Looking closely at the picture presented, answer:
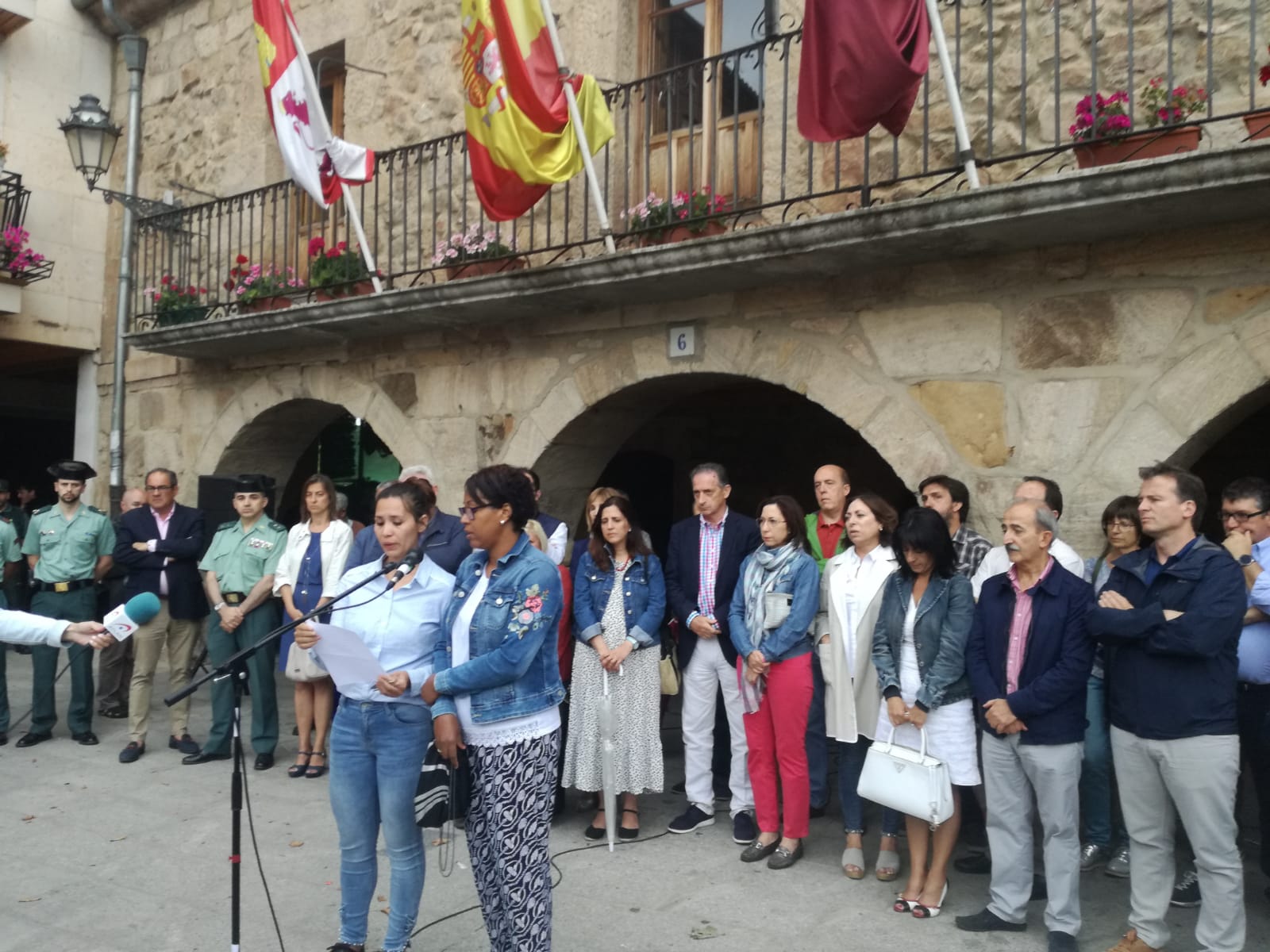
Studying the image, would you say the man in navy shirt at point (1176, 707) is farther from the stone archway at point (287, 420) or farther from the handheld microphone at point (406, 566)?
the stone archway at point (287, 420)

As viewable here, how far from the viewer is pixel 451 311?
6836mm

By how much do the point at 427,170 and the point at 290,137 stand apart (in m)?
1.09

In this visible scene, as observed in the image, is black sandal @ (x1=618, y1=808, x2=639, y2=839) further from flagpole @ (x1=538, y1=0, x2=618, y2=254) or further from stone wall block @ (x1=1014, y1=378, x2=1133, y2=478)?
flagpole @ (x1=538, y1=0, x2=618, y2=254)

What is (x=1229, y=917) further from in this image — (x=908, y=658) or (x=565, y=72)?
(x=565, y=72)

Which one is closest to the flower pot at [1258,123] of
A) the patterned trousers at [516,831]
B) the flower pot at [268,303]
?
the patterned trousers at [516,831]

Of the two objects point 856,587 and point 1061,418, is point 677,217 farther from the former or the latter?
point 856,587

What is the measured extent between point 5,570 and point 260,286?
270cm

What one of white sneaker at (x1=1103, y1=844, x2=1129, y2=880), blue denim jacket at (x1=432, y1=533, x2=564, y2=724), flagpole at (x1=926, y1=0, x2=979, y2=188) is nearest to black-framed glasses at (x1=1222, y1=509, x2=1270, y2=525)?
white sneaker at (x1=1103, y1=844, x2=1129, y2=880)

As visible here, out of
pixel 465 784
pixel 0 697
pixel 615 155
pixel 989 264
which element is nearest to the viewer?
pixel 465 784

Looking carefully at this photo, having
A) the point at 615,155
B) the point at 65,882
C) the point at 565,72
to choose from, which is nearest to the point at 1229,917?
the point at 65,882

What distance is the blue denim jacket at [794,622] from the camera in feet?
14.7

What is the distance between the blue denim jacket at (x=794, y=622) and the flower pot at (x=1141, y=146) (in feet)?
6.88

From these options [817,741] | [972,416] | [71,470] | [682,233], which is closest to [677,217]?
[682,233]

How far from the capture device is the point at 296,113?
7.16m
